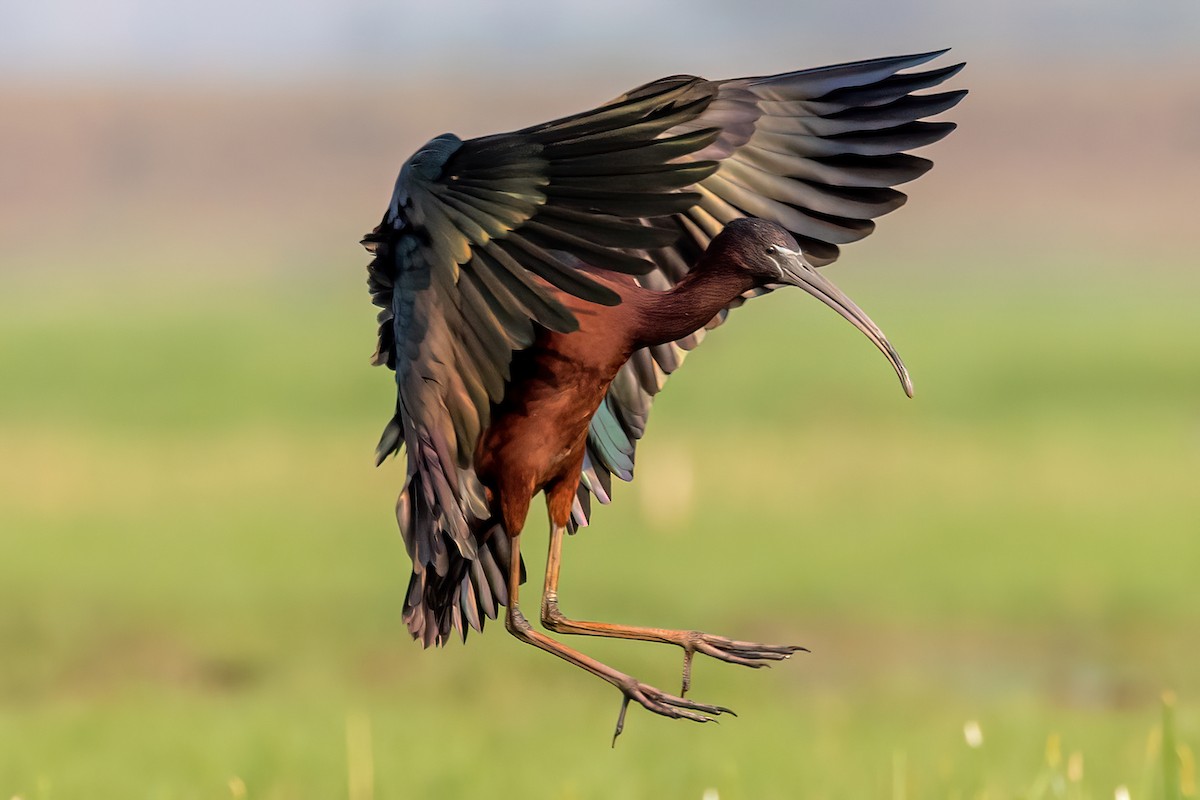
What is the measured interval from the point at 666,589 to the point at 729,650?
45.9 feet

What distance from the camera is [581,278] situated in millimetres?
4562

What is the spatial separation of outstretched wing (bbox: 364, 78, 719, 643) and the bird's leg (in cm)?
18

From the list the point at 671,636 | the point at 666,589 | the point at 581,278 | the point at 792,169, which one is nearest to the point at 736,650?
the point at 671,636

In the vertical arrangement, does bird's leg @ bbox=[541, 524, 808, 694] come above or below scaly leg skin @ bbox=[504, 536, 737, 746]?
above

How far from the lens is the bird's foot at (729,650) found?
187 inches

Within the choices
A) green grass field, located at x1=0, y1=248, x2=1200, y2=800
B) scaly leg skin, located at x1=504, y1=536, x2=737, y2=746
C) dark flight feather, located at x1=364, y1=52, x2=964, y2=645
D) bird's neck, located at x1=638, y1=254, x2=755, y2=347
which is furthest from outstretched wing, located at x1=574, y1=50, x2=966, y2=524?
green grass field, located at x1=0, y1=248, x2=1200, y2=800

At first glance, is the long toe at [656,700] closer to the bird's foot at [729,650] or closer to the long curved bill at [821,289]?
the bird's foot at [729,650]

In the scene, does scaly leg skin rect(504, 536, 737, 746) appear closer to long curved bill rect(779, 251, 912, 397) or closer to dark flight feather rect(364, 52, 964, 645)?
dark flight feather rect(364, 52, 964, 645)

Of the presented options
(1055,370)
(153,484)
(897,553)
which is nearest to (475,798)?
(897,553)

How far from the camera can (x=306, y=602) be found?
17953 mm

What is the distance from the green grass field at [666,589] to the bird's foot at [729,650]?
310cm

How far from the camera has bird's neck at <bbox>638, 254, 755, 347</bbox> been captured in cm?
480

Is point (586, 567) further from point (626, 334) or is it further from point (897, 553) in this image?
point (626, 334)

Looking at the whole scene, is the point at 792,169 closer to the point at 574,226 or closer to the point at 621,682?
the point at 574,226
